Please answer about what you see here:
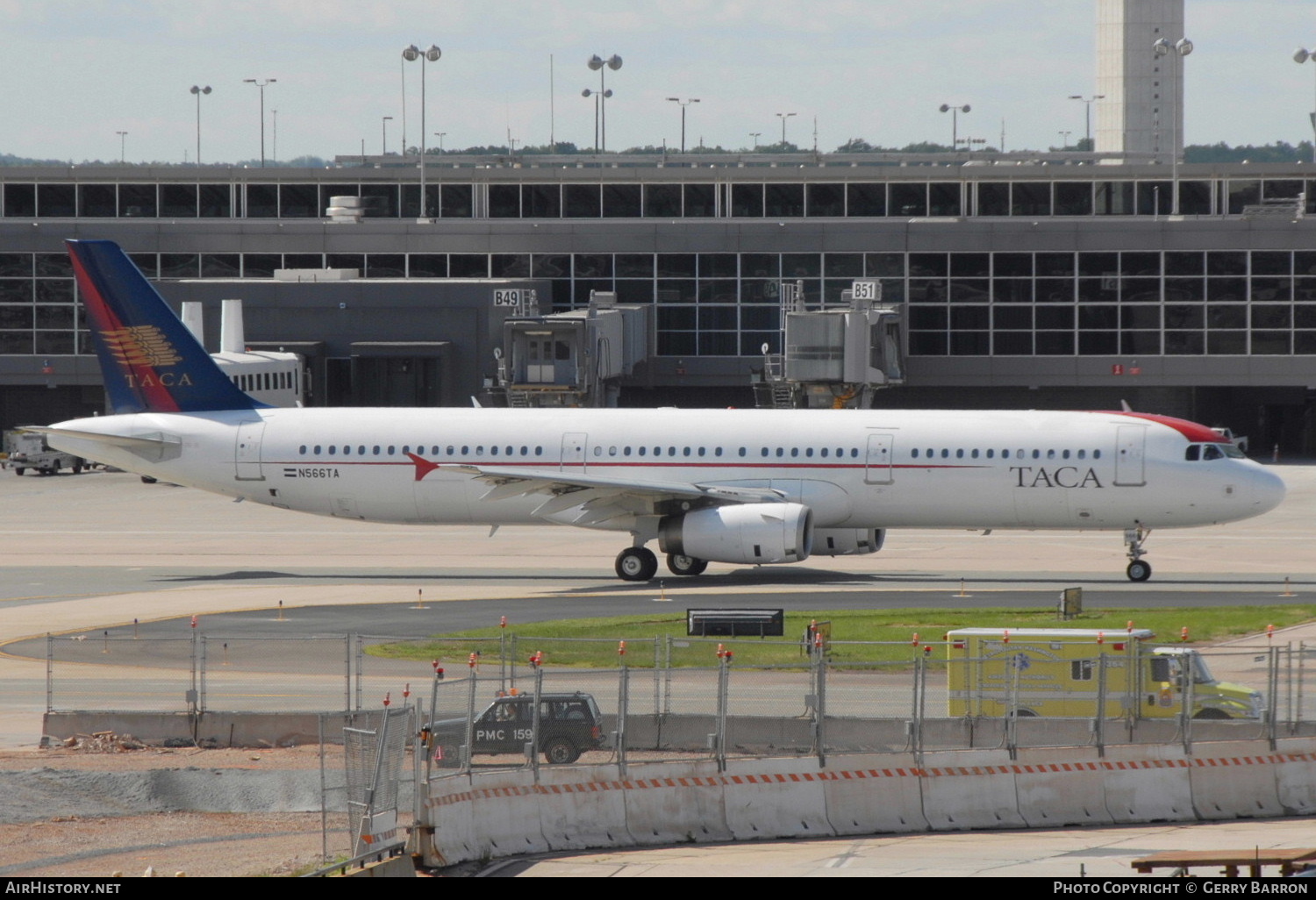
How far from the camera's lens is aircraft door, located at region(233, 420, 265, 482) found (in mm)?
48062

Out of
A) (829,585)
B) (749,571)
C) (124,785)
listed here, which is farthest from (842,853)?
(749,571)

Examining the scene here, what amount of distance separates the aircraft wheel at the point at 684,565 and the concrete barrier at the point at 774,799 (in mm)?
22701

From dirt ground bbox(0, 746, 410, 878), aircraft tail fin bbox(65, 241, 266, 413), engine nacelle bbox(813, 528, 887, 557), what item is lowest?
dirt ground bbox(0, 746, 410, 878)

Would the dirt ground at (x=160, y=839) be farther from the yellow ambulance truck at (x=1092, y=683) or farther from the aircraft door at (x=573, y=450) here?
the aircraft door at (x=573, y=450)

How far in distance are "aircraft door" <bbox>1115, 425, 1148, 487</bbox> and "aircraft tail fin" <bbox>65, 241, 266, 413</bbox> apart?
23.9 meters

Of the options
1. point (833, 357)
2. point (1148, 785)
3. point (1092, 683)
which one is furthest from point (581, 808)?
point (833, 357)

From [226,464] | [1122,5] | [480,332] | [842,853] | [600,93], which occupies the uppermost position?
[1122,5]

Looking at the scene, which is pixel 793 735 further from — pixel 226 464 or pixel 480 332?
pixel 480 332

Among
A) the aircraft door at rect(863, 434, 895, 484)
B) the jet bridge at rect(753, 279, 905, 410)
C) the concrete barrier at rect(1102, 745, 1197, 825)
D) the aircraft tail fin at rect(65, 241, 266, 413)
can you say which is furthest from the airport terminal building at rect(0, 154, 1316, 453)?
the concrete barrier at rect(1102, 745, 1197, 825)

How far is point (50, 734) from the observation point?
27.1 m

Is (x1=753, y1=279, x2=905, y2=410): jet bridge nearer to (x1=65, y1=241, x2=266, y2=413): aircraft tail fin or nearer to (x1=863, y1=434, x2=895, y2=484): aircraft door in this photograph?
(x1=863, y1=434, x2=895, y2=484): aircraft door

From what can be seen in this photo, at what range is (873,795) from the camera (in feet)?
77.4

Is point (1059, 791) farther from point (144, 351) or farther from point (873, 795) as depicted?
point (144, 351)

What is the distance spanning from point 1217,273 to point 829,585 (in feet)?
150
